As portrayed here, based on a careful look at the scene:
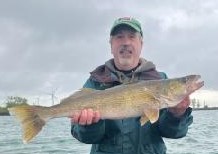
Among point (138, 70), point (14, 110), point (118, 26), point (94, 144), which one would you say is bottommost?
point (94, 144)

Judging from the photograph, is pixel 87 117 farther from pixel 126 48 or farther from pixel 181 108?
pixel 181 108

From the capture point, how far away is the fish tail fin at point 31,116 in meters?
7.11

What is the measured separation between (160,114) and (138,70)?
66 cm

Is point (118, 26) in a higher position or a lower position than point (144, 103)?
higher

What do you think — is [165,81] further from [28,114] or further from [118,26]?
[28,114]

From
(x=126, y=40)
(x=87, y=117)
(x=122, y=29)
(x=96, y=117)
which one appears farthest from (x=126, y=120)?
(x=122, y=29)

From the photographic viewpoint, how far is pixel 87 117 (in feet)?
22.1

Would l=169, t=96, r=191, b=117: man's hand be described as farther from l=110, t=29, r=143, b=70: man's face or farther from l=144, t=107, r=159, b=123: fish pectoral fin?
l=110, t=29, r=143, b=70: man's face

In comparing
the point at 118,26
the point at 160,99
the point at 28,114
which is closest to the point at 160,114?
the point at 160,99

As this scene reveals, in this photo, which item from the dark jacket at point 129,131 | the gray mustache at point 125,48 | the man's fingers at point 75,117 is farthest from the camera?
the gray mustache at point 125,48

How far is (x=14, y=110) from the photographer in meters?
7.21

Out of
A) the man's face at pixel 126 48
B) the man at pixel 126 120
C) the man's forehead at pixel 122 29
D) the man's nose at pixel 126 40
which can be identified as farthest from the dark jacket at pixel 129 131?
the man's forehead at pixel 122 29

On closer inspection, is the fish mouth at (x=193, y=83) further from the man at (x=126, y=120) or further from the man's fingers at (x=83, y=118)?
the man's fingers at (x=83, y=118)

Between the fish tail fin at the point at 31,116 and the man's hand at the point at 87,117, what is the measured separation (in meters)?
0.57
